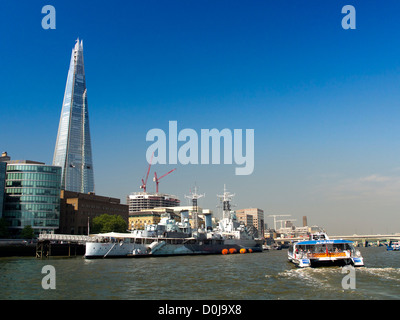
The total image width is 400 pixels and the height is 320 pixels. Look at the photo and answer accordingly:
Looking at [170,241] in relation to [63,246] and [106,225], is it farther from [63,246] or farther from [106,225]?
[106,225]

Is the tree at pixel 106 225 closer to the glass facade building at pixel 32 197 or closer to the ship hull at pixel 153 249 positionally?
the glass facade building at pixel 32 197

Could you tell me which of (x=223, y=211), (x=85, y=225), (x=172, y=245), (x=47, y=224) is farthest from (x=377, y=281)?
(x=85, y=225)

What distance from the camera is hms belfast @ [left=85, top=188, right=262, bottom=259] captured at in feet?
292

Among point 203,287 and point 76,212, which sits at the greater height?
point 76,212

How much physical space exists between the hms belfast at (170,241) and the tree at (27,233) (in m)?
43.9

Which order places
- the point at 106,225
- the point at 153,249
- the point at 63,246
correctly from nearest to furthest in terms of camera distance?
the point at 153,249
the point at 63,246
the point at 106,225

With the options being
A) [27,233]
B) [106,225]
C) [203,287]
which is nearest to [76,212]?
[106,225]

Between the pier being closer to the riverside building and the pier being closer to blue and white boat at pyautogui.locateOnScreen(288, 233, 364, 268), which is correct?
the riverside building

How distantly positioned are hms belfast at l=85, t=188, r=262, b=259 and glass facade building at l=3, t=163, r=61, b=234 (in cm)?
5334

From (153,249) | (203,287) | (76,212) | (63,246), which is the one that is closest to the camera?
(203,287)

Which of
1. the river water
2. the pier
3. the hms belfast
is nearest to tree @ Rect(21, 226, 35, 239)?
the pier

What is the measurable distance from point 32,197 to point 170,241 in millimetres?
70907

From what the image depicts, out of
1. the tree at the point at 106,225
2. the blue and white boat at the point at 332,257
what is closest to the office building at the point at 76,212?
the tree at the point at 106,225

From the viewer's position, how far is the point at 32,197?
145 metres
